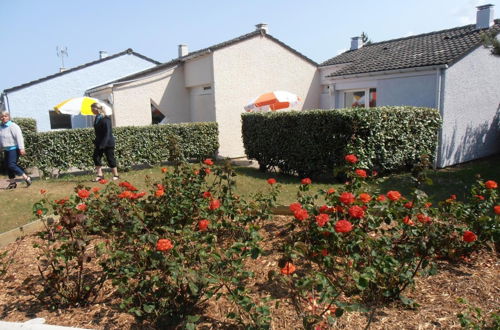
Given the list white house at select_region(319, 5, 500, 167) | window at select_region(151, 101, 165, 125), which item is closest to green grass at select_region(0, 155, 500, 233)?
white house at select_region(319, 5, 500, 167)

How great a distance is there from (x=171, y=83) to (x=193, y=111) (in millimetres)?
1449

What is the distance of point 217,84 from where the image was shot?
48.4 feet

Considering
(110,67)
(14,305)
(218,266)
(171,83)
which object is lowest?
(14,305)

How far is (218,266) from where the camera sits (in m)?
2.71

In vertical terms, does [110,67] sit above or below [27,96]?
above

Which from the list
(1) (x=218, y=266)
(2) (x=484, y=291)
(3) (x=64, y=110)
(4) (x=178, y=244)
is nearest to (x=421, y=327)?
(2) (x=484, y=291)

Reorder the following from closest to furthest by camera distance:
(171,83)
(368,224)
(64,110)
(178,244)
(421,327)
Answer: (421,327)
(178,244)
(368,224)
(64,110)
(171,83)

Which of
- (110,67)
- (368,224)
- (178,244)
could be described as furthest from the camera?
(110,67)

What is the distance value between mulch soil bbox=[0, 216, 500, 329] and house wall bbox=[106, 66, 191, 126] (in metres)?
12.2

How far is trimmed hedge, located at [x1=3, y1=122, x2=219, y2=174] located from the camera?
11.2 metres

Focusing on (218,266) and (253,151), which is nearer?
(218,266)

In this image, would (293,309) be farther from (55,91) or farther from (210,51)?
(55,91)

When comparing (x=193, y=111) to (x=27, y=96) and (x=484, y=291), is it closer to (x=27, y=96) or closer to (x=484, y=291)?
(x=27, y=96)

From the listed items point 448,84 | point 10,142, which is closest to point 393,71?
point 448,84
